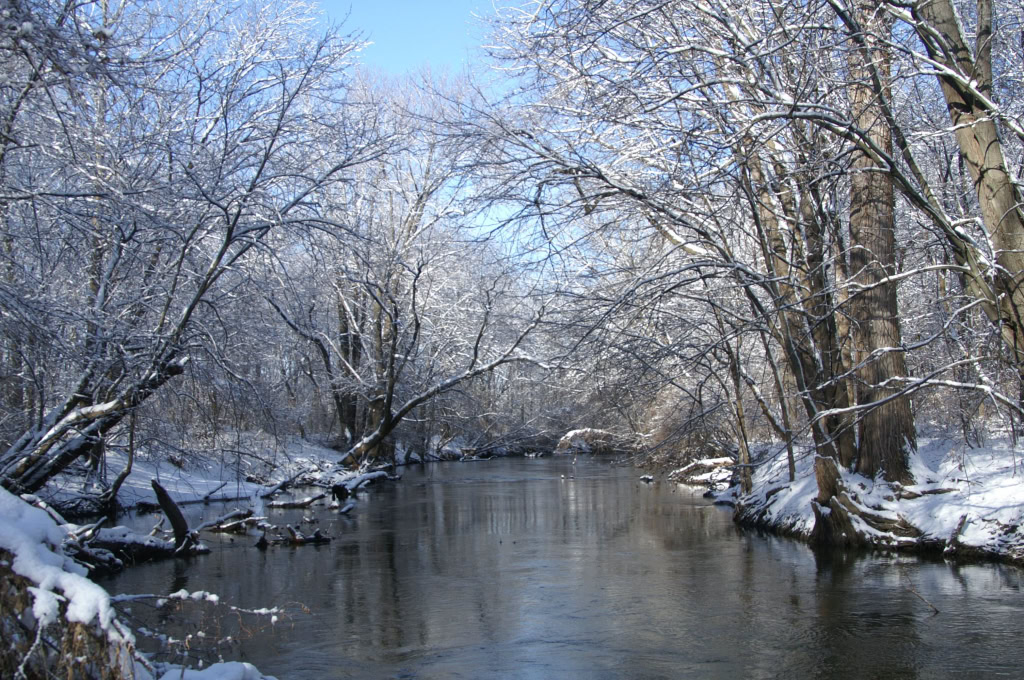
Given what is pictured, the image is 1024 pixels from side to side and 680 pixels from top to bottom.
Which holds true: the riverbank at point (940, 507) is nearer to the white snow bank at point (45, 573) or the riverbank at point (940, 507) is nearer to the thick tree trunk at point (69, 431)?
the thick tree trunk at point (69, 431)

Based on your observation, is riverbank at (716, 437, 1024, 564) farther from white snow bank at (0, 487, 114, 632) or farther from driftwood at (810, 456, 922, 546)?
white snow bank at (0, 487, 114, 632)

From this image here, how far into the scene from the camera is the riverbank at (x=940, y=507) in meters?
10.9

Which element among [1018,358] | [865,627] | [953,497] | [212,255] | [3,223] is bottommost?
[865,627]

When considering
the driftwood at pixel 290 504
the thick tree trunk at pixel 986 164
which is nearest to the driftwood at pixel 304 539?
the driftwood at pixel 290 504

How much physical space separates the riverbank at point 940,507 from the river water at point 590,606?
16.8 inches

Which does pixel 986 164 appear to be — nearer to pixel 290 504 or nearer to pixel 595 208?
pixel 595 208

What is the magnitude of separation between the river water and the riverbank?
0.43 metres

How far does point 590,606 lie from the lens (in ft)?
30.8

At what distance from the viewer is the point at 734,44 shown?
746 centimetres

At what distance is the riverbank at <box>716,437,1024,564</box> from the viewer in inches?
431

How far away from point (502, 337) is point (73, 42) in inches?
761

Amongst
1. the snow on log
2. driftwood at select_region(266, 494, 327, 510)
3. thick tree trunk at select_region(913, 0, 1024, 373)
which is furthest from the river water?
the snow on log

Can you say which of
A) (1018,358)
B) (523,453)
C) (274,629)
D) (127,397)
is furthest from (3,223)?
(523,453)

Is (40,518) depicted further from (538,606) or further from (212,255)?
(212,255)
